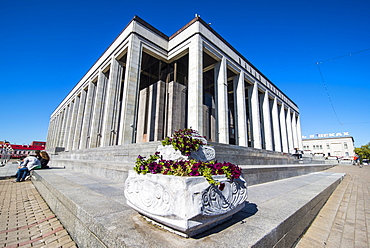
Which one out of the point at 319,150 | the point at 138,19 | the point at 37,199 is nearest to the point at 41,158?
the point at 37,199

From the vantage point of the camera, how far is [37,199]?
496cm

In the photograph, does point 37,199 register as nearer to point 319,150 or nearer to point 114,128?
point 114,128

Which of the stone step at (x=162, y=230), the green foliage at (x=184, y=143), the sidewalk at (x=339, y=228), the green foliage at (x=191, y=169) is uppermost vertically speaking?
the green foliage at (x=184, y=143)

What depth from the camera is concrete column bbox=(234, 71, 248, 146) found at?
20.7 metres

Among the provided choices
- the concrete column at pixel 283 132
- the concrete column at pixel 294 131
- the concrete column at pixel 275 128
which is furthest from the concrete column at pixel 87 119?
the concrete column at pixel 294 131

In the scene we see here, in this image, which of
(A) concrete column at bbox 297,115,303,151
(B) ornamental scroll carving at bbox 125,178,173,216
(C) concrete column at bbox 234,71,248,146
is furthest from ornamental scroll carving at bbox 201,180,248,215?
(A) concrete column at bbox 297,115,303,151

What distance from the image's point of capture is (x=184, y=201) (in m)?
1.63

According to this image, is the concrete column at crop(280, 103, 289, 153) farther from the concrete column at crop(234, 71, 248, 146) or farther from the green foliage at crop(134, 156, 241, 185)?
the green foliage at crop(134, 156, 241, 185)

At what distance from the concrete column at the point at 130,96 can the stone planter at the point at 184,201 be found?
14924 millimetres

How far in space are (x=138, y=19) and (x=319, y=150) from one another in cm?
8818

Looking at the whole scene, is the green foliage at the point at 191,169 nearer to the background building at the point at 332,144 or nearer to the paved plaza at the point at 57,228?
the paved plaza at the point at 57,228

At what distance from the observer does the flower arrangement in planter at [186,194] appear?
166 centimetres

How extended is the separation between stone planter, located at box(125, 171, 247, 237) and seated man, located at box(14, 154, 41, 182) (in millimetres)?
9464

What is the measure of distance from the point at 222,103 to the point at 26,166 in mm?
16607
